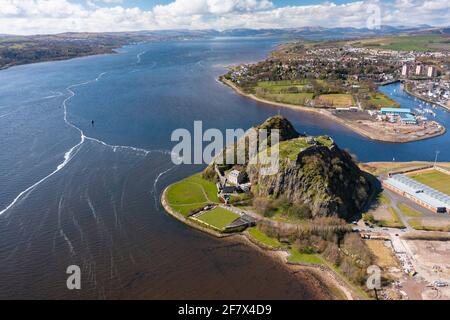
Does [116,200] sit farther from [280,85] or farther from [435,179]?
[280,85]

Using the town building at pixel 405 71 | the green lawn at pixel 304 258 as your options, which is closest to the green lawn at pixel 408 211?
the green lawn at pixel 304 258

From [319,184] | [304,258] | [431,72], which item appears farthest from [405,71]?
[304,258]

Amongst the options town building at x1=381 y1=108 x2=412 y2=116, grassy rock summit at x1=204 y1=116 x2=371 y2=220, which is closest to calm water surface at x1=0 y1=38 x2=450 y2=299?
grassy rock summit at x1=204 y1=116 x2=371 y2=220

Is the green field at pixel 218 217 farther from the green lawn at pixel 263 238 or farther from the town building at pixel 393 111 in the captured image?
the town building at pixel 393 111

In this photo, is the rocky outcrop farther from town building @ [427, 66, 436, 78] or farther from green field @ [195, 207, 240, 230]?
town building @ [427, 66, 436, 78]

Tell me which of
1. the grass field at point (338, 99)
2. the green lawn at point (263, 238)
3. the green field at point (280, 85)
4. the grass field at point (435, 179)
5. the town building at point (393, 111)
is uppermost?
the green field at point (280, 85)

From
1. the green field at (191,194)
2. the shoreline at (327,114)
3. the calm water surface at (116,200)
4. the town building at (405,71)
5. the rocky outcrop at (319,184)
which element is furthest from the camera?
the town building at (405,71)
